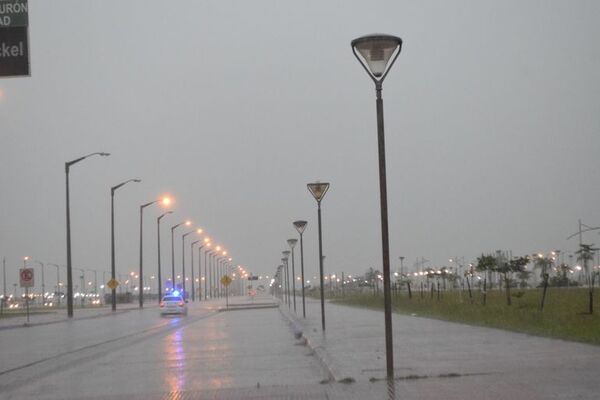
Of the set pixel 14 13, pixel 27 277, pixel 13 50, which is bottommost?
pixel 27 277

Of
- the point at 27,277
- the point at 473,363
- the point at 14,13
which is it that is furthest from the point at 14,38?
the point at 27,277

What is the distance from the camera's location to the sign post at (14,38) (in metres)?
15.6

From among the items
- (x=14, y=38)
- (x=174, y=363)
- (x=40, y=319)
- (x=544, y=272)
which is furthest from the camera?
(x=40, y=319)

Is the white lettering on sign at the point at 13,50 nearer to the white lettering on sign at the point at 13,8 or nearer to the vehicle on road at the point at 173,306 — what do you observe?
the white lettering on sign at the point at 13,8

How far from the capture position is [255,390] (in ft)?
43.1

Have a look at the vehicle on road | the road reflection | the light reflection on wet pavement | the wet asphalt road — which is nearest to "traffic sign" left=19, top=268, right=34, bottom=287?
the vehicle on road

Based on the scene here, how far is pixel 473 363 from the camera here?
47.8 ft

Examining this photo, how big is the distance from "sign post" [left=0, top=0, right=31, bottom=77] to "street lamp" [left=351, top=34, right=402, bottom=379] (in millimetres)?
6456

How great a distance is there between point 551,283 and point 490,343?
67.8 meters

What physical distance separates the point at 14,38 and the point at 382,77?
7123 mm

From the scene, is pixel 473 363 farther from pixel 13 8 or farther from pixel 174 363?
pixel 13 8

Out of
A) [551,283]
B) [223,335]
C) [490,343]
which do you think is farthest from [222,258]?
[490,343]

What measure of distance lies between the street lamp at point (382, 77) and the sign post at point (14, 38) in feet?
21.2

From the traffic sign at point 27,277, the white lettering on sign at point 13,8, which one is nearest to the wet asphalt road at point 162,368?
the white lettering on sign at point 13,8
